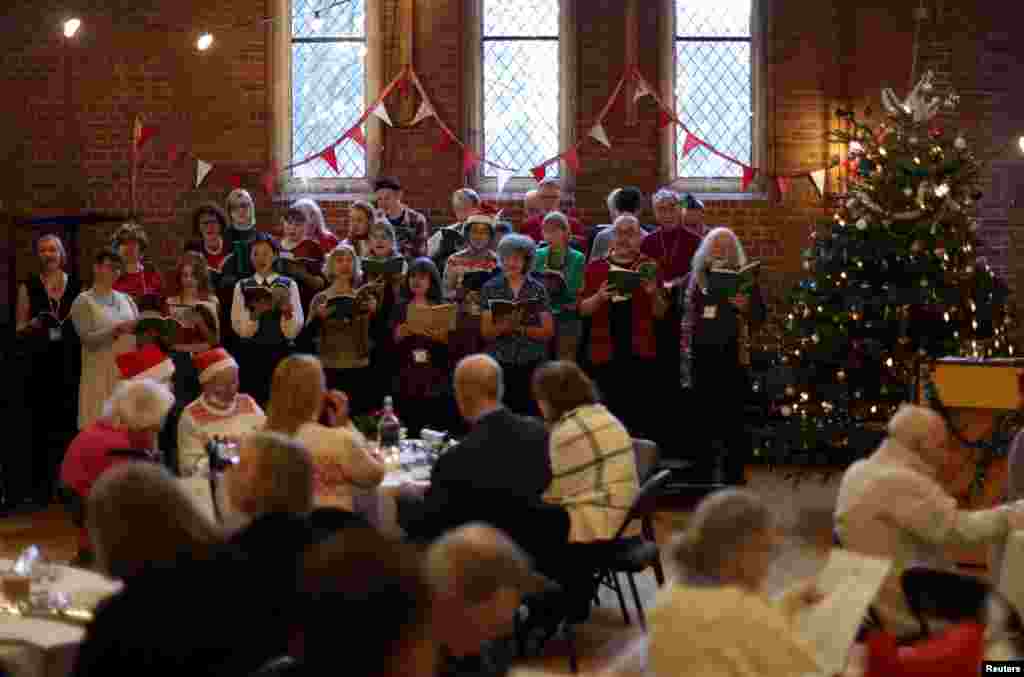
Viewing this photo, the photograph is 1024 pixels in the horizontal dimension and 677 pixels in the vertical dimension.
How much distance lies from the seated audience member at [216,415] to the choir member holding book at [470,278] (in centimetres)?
312

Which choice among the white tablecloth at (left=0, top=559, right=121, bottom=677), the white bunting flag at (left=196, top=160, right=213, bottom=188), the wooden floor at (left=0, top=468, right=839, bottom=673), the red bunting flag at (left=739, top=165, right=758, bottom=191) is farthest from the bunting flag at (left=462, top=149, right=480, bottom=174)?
the white tablecloth at (left=0, top=559, right=121, bottom=677)

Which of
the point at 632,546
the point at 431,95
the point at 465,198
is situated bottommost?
the point at 632,546

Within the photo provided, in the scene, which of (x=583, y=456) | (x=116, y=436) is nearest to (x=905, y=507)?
(x=583, y=456)

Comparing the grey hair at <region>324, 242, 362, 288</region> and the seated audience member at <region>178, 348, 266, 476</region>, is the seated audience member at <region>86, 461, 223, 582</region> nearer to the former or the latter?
the seated audience member at <region>178, 348, 266, 476</region>

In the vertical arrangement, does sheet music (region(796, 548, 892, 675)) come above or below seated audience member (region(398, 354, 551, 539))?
below

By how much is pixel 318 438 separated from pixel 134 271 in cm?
518

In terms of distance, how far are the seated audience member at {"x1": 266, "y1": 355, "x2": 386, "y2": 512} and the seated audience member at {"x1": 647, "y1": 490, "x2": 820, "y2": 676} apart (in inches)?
83.2

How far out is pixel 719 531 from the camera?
398cm

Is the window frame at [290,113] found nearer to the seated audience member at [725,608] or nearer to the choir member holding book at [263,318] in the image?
the choir member holding book at [263,318]

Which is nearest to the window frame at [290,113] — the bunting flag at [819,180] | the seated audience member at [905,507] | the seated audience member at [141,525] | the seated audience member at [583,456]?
the bunting flag at [819,180]

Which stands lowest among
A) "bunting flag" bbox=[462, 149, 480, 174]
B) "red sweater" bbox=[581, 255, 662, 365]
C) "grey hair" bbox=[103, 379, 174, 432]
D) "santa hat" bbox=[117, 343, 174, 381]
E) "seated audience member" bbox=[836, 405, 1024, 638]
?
"seated audience member" bbox=[836, 405, 1024, 638]

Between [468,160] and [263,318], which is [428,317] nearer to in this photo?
[263,318]

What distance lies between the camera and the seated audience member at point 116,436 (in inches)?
244

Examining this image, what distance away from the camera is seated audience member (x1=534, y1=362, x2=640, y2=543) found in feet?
21.5
